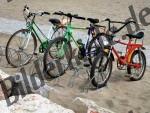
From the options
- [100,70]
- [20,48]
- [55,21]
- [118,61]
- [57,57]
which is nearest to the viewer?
[100,70]

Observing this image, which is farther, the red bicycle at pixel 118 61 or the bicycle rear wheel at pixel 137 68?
the bicycle rear wheel at pixel 137 68

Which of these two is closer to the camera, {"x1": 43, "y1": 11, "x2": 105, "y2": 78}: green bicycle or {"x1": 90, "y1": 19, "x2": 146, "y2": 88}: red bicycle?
{"x1": 90, "y1": 19, "x2": 146, "y2": 88}: red bicycle

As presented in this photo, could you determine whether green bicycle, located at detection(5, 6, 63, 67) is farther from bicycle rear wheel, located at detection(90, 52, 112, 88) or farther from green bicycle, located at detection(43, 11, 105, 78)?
bicycle rear wheel, located at detection(90, 52, 112, 88)

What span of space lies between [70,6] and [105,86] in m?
7.78

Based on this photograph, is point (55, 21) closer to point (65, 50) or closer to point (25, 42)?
point (65, 50)

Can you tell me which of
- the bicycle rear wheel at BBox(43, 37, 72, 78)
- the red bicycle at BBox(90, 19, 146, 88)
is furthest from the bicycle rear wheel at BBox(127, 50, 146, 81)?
the bicycle rear wheel at BBox(43, 37, 72, 78)

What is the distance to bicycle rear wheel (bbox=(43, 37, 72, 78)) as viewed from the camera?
7344 millimetres

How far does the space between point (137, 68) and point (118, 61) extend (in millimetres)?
437

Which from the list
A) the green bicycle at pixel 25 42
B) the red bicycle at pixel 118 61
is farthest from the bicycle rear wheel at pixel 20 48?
the red bicycle at pixel 118 61

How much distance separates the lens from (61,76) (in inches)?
301

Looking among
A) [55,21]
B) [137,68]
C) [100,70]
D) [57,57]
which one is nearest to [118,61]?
[137,68]

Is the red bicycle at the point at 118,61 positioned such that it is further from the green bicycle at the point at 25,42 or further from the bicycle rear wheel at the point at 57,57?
the green bicycle at the point at 25,42

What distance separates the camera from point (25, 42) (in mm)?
7969

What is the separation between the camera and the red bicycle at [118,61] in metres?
6.91
